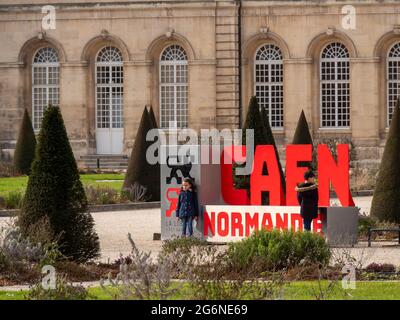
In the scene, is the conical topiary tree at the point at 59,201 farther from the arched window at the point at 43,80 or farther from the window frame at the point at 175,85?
the arched window at the point at 43,80

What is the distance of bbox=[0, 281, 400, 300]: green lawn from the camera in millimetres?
15344

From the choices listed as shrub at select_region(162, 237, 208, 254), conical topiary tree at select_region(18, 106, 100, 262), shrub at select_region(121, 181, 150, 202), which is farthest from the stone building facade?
conical topiary tree at select_region(18, 106, 100, 262)

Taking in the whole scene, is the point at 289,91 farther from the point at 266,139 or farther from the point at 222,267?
the point at 222,267

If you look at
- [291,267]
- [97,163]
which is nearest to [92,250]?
[291,267]

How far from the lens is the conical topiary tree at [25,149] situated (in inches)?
1587

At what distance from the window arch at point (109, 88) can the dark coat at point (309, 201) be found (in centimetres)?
2311

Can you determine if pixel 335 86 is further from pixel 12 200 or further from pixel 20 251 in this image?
pixel 20 251

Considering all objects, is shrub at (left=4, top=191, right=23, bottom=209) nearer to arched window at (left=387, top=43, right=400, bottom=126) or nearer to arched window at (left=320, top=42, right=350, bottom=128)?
arched window at (left=320, top=42, right=350, bottom=128)

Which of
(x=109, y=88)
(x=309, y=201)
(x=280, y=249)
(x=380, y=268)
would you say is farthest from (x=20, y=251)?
(x=109, y=88)

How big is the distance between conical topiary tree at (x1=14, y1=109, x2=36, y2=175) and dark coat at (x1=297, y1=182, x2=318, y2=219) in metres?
17.4

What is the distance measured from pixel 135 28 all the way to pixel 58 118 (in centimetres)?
2494

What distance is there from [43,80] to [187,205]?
75.8ft

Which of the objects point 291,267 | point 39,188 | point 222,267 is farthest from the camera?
point 39,188

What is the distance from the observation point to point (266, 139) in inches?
1182
